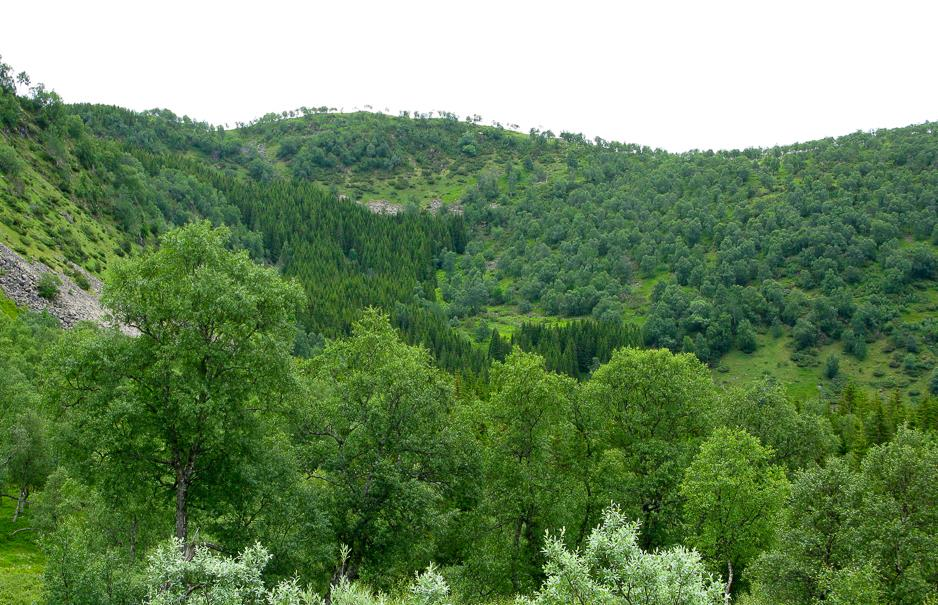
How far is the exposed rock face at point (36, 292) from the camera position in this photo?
102 metres

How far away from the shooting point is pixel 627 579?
1423 cm

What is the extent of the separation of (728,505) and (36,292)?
11421 centimetres

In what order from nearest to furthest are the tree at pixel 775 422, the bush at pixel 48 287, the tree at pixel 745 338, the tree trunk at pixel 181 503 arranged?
the tree trunk at pixel 181 503, the tree at pixel 775 422, the bush at pixel 48 287, the tree at pixel 745 338

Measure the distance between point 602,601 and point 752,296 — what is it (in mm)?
205818

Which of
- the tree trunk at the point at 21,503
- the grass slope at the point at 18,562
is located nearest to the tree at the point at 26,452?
the tree trunk at the point at 21,503

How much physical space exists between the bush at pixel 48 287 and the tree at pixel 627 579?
4652 inches

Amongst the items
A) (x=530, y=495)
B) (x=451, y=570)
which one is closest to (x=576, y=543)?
(x=530, y=495)

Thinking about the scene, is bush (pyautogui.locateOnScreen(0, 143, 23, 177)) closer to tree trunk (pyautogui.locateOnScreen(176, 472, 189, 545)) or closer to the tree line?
the tree line

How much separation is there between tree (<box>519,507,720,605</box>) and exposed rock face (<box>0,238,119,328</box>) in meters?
105

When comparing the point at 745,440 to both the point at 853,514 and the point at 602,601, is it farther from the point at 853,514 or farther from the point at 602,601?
the point at 602,601

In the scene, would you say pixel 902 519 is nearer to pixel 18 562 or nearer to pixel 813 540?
pixel 813 540

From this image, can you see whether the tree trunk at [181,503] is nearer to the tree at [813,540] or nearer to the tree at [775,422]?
the tree at [813,540]

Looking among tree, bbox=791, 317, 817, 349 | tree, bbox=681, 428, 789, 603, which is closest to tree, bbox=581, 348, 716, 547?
tree, bbox=681, 428, 789, 603

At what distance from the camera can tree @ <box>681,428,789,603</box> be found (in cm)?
3778
